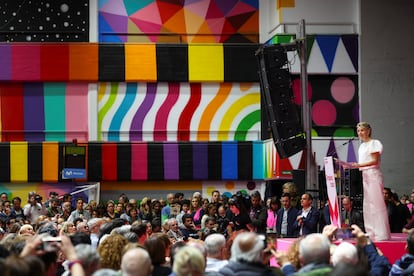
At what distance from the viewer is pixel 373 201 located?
11375 millimetres

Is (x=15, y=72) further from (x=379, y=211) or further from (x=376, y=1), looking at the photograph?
(x=379, y=211)

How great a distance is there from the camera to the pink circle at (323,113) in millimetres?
21891

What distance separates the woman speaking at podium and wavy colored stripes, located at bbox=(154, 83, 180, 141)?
38.2 feet

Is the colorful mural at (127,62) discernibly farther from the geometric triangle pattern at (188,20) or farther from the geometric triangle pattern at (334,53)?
the geometric triangle pattern at (334,53)

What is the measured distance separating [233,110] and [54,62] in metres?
4.81

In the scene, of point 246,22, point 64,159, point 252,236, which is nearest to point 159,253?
point 252,236

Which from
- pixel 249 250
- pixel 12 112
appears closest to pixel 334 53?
pixel 12 112

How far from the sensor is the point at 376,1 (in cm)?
2170

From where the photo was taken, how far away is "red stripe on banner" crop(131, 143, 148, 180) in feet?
73.0

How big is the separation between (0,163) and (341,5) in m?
9.53

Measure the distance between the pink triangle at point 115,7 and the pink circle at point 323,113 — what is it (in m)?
5.62

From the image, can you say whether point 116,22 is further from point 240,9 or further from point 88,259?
point 88,259

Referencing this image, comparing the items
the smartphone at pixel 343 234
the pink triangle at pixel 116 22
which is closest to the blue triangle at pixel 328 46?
the pink triangle at pixel 116 22

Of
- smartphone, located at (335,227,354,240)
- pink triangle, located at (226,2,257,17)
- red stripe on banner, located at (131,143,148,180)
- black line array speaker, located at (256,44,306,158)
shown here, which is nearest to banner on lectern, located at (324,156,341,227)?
smartphone, located at (335,227,354,240)
